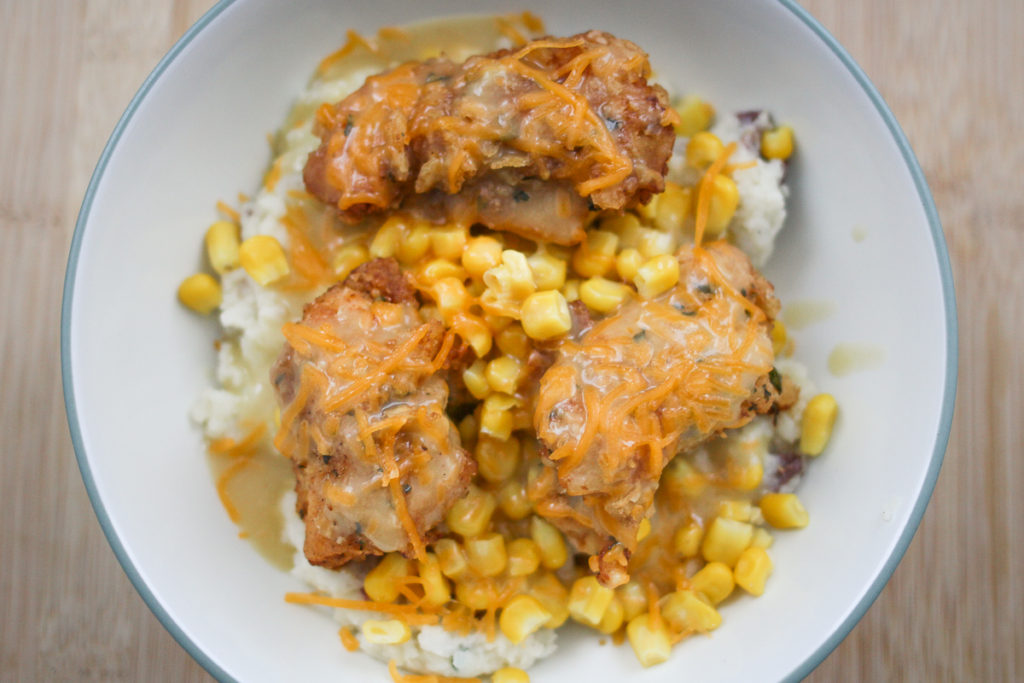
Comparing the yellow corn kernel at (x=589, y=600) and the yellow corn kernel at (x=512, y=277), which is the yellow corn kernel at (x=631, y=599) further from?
the yellow corn kernel at (x=512, y=277)

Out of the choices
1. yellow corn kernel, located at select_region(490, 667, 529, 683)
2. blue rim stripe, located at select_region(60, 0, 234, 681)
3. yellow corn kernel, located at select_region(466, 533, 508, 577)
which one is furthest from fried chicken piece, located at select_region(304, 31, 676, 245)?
yellow corn kernel, located at select_region(490, 667, 529, 683)

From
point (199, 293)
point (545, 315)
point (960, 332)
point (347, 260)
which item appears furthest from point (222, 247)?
point (960, 332)

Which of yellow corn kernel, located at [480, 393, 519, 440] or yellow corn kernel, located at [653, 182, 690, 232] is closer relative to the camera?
yellow corn kernel, located at [480, 393, 519, 440]

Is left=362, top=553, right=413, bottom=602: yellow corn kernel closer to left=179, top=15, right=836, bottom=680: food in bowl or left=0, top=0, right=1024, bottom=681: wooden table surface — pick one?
left=179, top=15, right=836, bottom=680: food in bowl

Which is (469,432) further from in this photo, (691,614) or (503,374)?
(691,614)

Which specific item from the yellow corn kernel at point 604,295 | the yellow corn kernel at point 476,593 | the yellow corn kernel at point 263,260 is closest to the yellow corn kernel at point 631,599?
the yellow corn kernel at point 476,593

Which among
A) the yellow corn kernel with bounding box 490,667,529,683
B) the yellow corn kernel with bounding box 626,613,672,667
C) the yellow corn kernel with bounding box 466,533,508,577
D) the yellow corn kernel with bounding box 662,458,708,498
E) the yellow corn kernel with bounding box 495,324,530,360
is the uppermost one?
the yellow corn kernel with bounding box 495,324,530,360
